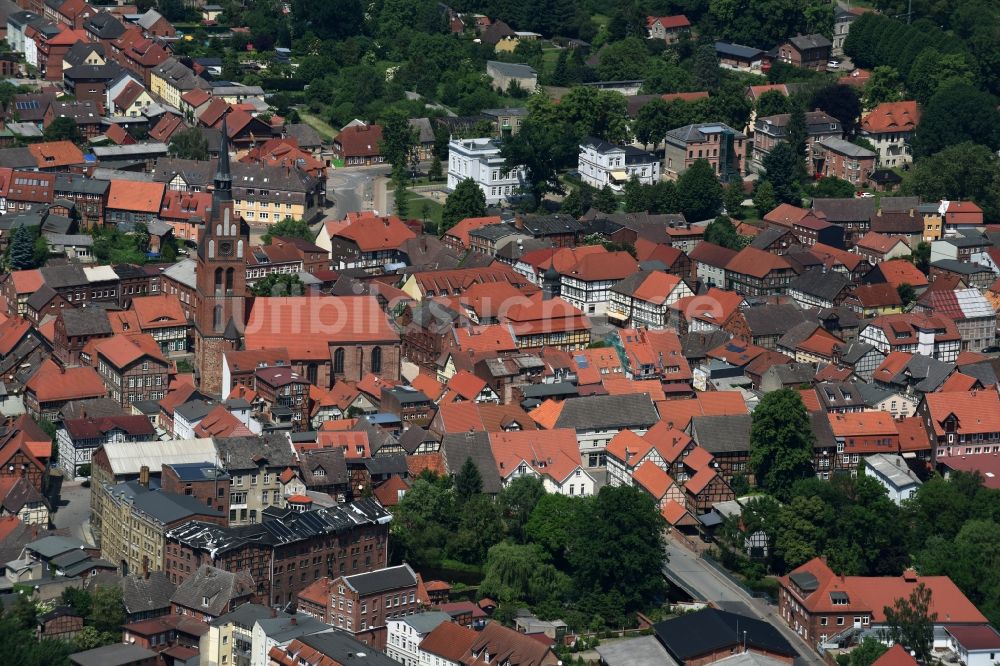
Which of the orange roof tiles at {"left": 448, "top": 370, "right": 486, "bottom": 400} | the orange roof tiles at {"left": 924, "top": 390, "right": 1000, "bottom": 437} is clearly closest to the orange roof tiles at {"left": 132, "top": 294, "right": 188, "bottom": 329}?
the orange roof tiles at {"left": 448, "top": 370, "right": 486, "bottom": 400}

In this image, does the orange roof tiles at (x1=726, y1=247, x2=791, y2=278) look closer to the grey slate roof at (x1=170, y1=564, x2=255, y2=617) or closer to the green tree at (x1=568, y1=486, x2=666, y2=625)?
the green tree at (x1=568, y1=486, x2=666, y2=625)

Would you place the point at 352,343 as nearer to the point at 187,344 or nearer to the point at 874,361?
the point at 187,344

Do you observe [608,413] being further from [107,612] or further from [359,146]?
[359,146]

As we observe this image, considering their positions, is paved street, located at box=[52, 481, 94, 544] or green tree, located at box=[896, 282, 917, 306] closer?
paved street, located at box=[52, 481, 94, 544]

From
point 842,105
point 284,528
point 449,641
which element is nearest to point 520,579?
point 449,641

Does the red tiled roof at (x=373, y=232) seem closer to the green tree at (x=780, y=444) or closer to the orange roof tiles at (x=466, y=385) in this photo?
the orange roof tiles at (x=466, y=385)

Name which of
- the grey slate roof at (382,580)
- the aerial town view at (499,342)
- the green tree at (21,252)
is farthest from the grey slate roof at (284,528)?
the green tree at (21,252)
